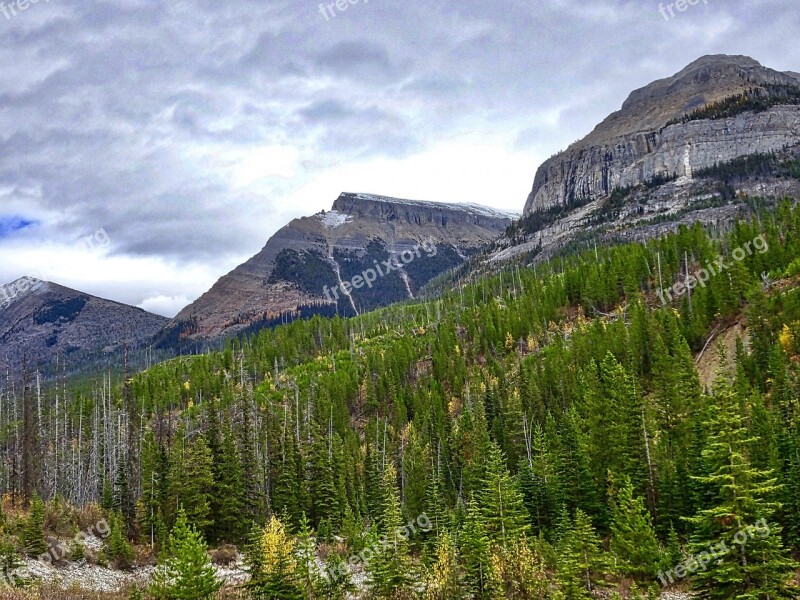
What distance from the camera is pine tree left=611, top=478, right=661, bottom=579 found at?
38.3 meters

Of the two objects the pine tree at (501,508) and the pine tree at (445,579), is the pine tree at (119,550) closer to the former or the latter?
the pine tree at (445,579)

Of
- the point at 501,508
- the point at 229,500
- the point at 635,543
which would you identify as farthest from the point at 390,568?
the point at 229,500

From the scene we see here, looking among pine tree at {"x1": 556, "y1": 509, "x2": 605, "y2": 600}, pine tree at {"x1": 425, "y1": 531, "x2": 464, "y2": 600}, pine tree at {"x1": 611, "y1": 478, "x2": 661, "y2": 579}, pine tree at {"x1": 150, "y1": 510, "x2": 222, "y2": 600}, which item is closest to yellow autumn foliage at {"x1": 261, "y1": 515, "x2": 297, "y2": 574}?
pine tree at {"x1": 150, "y1": 510, "x2": 222, "y2": 600}

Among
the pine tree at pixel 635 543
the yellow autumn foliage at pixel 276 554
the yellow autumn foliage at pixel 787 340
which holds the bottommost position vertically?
the pine tree at pixel 635 543

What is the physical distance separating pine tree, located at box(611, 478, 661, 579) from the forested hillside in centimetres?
14

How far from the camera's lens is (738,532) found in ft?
84.1

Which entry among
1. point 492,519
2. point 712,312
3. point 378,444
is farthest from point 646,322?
point 492,519

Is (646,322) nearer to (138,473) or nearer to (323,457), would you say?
(323,457)

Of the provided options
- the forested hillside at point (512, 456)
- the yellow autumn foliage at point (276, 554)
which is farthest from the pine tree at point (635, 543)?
the yellow autumn foliage at point (276, 554)

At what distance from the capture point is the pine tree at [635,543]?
126 ft

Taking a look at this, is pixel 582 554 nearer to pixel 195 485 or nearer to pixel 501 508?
pixel 501 508

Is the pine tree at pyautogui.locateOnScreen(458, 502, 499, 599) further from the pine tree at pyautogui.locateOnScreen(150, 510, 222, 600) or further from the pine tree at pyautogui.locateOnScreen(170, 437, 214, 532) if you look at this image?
the pine tree at pyautogui.locateOnScreen(170, 437, 214, 532)

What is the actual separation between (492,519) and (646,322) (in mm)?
57153

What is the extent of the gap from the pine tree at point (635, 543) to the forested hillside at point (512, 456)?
14 centimetres
